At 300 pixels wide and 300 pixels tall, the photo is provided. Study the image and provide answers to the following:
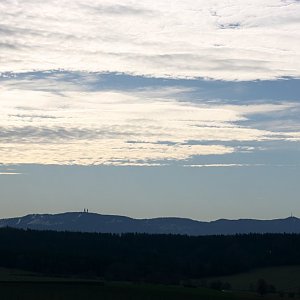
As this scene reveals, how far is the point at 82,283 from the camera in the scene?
5645 inches

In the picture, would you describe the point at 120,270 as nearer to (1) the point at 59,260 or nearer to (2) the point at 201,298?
(1) the point at 59,260

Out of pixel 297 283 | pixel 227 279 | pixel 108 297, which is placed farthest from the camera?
pixel 227 279

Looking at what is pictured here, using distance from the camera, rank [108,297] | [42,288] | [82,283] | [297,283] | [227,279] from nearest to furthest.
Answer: [108,297] < [42,288] < [82,283] < [297,283] < [227,279]

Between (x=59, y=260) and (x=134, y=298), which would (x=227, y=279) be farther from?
(x=134, y=298)

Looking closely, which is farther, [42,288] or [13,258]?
[13,258]

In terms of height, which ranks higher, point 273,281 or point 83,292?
point 273,281

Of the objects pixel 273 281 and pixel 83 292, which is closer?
pixel 83 292

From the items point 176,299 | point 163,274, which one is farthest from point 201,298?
point 163,274

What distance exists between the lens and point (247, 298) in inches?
5054

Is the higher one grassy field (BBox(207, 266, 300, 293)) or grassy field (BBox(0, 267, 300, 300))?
grassy field (BBox(207, 266, 300, 293))

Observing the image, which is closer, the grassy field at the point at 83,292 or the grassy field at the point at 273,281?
the grassy field at the point at 83,292

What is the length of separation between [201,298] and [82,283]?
28.6 m

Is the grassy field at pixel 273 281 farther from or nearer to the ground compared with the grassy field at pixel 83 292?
farther from the ground

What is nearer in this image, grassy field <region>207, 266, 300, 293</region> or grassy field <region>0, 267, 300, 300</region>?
grassy field <region>0, 267, 300, 300</region>
